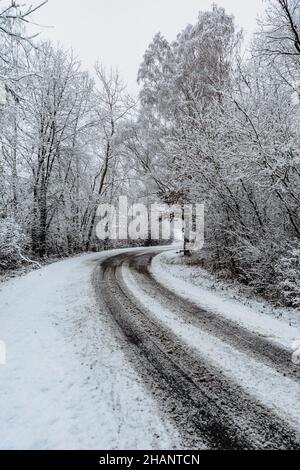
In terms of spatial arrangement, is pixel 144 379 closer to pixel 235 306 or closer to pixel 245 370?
pixel 245 370

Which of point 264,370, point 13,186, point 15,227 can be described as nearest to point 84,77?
point 13,186

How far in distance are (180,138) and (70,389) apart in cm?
1101

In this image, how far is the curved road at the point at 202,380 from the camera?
287 cm

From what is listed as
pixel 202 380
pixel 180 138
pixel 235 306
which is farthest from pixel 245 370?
pixel 180 138

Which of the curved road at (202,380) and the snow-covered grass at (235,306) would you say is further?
the snow-covered grass at (235,306)

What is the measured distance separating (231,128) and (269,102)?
1.50 metres

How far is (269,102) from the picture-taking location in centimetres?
877

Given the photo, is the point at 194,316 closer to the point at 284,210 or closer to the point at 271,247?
the point at 271,247

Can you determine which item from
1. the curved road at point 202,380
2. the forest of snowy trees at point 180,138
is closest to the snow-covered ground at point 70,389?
the curved road at point 202,380

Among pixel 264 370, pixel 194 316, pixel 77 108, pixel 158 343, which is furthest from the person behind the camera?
pixel 77 108

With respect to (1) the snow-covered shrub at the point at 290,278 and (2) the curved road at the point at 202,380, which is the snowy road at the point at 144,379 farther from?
(1) the snow-covered shrub at the point at 290,278

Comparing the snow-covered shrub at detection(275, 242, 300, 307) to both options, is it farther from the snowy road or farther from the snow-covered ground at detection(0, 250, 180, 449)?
the snow-covered ground at detection(0, 250, 180, 449)

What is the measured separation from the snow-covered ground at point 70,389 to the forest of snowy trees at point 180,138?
4290 millimetres

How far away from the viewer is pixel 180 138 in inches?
496
